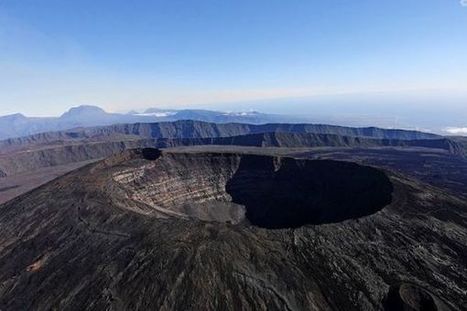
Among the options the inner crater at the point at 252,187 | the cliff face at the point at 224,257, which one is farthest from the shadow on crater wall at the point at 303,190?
the cliff face at the point at 224,257

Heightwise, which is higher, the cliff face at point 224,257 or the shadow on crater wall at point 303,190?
the cliff face at point 224,257

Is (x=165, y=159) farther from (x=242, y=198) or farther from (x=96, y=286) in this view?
(x=96, y=286)

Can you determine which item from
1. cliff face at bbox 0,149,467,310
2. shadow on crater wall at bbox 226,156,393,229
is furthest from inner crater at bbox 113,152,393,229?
cliff face at bbox 0,149,467,310

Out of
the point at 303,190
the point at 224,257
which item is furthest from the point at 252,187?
the point at 224,257

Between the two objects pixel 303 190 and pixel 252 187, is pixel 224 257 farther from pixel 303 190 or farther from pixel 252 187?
pixel 252 187

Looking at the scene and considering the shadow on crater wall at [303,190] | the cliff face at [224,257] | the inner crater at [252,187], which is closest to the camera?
the cliff face at [224,257]

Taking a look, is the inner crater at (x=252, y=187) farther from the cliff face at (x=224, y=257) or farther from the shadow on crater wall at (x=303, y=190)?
the cliff face at (x=224, y=257)
